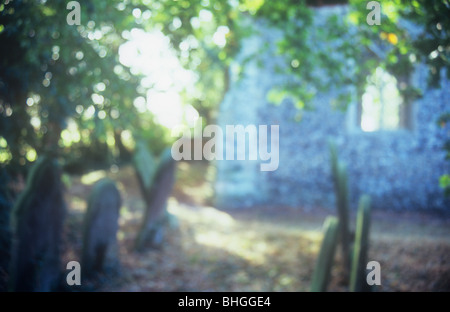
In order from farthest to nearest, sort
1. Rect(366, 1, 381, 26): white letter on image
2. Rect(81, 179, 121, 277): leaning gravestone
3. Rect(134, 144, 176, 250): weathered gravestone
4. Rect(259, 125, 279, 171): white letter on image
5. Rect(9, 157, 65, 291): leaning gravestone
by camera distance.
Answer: Rect(259, 125, 279, 171): white letter on image < Rect(134, 144, 176, 250): weathered gravestone < Rect(81, 179, 121, 277): leaning gravestone < Rect(366, 1, 381, 26): white letter on image < Rect(9, 157, 65, 291): leaning gravestone

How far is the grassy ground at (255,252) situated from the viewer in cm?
433

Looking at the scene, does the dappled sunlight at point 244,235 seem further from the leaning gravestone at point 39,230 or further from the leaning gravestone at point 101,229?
the leaning gravestone at point 39,230

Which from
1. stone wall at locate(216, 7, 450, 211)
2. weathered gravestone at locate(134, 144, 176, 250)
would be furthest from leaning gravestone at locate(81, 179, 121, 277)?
stone wall at locate(216, 7, 450, 211)

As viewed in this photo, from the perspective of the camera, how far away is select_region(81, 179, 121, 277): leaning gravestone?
423 centimetres

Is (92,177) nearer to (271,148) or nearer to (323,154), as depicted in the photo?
(271,148)

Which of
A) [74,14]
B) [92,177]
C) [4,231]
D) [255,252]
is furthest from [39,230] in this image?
[92,177]

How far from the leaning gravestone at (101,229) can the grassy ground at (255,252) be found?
0.27m

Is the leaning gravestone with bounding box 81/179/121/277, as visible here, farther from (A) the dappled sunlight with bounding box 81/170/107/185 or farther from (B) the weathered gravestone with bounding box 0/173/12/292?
(A) the dappled sunlight with bounding box 81/170/107/185

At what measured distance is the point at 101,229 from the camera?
438 cm

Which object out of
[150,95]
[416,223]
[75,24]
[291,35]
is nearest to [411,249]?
[416,223]

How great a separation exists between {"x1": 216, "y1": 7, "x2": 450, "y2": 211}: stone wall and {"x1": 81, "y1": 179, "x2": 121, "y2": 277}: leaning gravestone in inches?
199

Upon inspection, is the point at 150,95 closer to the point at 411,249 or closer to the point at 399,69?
the point at 399,69

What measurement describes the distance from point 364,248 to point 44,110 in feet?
Answer: 15.1

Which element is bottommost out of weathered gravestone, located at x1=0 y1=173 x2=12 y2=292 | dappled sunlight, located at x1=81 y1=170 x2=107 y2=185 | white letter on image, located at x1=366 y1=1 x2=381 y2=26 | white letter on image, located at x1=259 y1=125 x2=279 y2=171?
weathered gravestone, located at x1=0 y1=173 x2=12 y2=292
